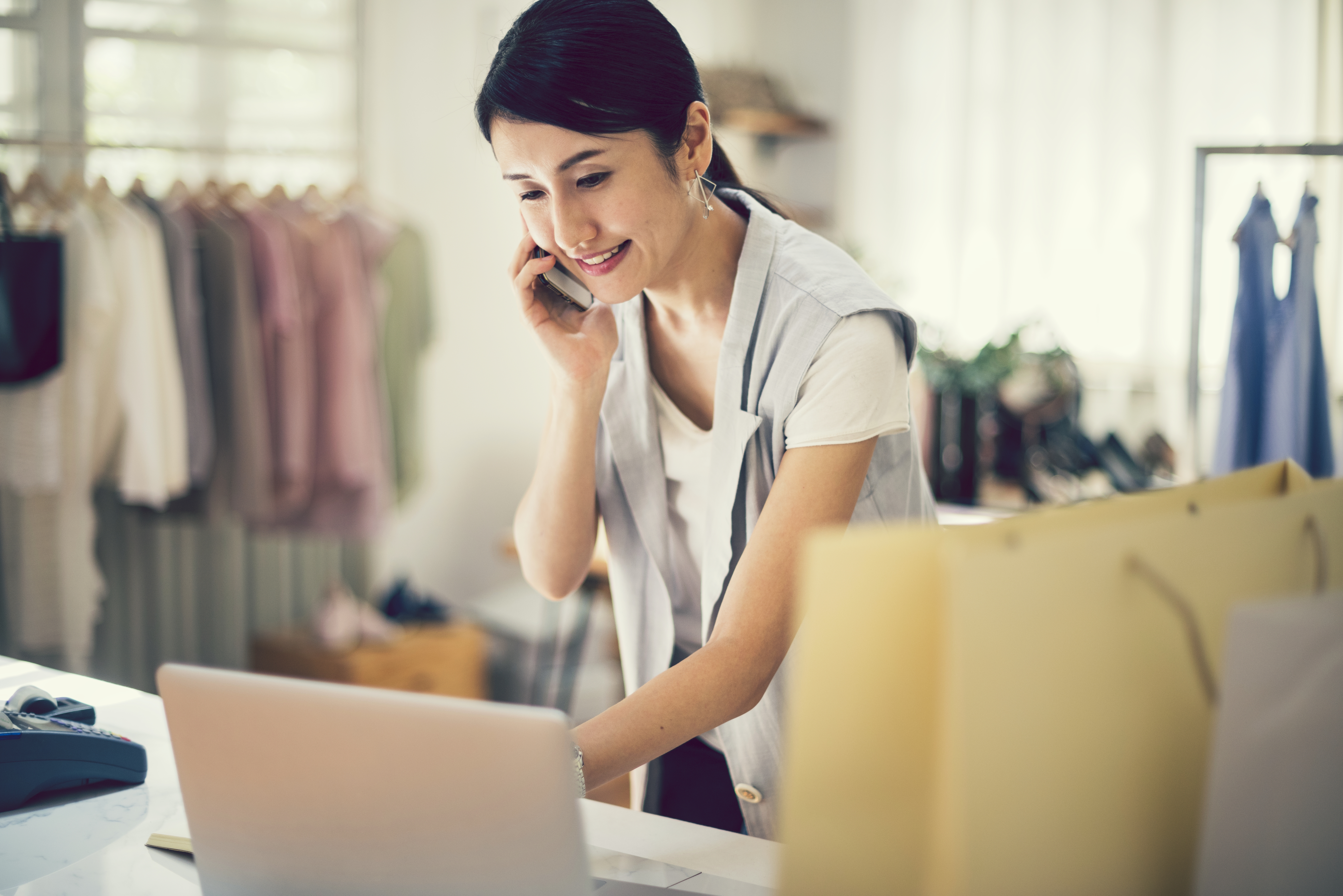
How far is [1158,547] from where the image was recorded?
1.62 ft

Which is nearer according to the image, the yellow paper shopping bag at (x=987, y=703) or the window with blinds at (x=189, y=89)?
the yellow paper shopping bag at (x=987, y=703)

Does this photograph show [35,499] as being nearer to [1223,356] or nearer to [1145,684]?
[1145,684]

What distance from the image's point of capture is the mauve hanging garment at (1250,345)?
2.16m

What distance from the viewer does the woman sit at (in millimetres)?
906

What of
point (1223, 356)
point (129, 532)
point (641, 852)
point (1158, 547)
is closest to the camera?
point (1158, 547)

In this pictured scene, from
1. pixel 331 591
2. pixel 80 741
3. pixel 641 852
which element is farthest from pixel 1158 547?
pixel 331 591

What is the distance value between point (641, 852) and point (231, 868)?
0.29 m

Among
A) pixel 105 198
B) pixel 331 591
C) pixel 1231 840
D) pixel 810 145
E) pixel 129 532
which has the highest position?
pixel 810 145

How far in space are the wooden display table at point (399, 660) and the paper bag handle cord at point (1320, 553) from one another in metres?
2.49

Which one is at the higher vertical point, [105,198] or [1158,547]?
[105,198]

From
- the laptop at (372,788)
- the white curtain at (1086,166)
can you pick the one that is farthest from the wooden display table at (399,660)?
the laptop at (372,788)

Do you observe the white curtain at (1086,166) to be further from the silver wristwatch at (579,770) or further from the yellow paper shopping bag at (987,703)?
the yellow paper shopping bag at (987,703)

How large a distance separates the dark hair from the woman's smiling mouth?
98 millimetres

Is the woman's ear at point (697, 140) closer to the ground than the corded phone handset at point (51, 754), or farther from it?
farther from it
